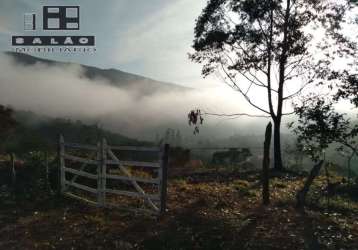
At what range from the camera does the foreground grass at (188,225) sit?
8773 mm

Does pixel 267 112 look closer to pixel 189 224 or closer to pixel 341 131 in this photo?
pixel 341 131

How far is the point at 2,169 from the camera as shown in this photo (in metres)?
16.7

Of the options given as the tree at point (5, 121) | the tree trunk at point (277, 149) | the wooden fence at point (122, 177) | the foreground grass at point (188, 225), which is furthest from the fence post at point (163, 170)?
the tree at point (5, 121)

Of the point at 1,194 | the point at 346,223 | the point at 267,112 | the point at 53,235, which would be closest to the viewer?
the point at 53,235

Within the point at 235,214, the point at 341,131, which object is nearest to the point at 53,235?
the point at 235,214

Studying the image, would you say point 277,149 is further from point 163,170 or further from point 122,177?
point 163,170

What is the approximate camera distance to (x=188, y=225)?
989 centimetres

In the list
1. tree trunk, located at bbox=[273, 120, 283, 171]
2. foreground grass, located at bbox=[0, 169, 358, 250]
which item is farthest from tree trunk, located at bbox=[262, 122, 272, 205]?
tree trunk, located at bbox=[273, 120, 283, 171]

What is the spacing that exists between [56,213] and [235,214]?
540 cm

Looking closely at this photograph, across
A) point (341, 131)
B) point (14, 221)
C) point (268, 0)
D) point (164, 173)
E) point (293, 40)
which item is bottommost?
point (14, 221)

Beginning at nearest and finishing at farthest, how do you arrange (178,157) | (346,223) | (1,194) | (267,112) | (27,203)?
(346,223), (27,203), (1,194), (267,112), (178,157)

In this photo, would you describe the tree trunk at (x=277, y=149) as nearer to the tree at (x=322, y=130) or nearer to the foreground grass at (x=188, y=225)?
the tree at (x=322, y=130)

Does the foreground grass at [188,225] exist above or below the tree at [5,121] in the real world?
below

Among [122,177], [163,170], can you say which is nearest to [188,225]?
[163,170]
